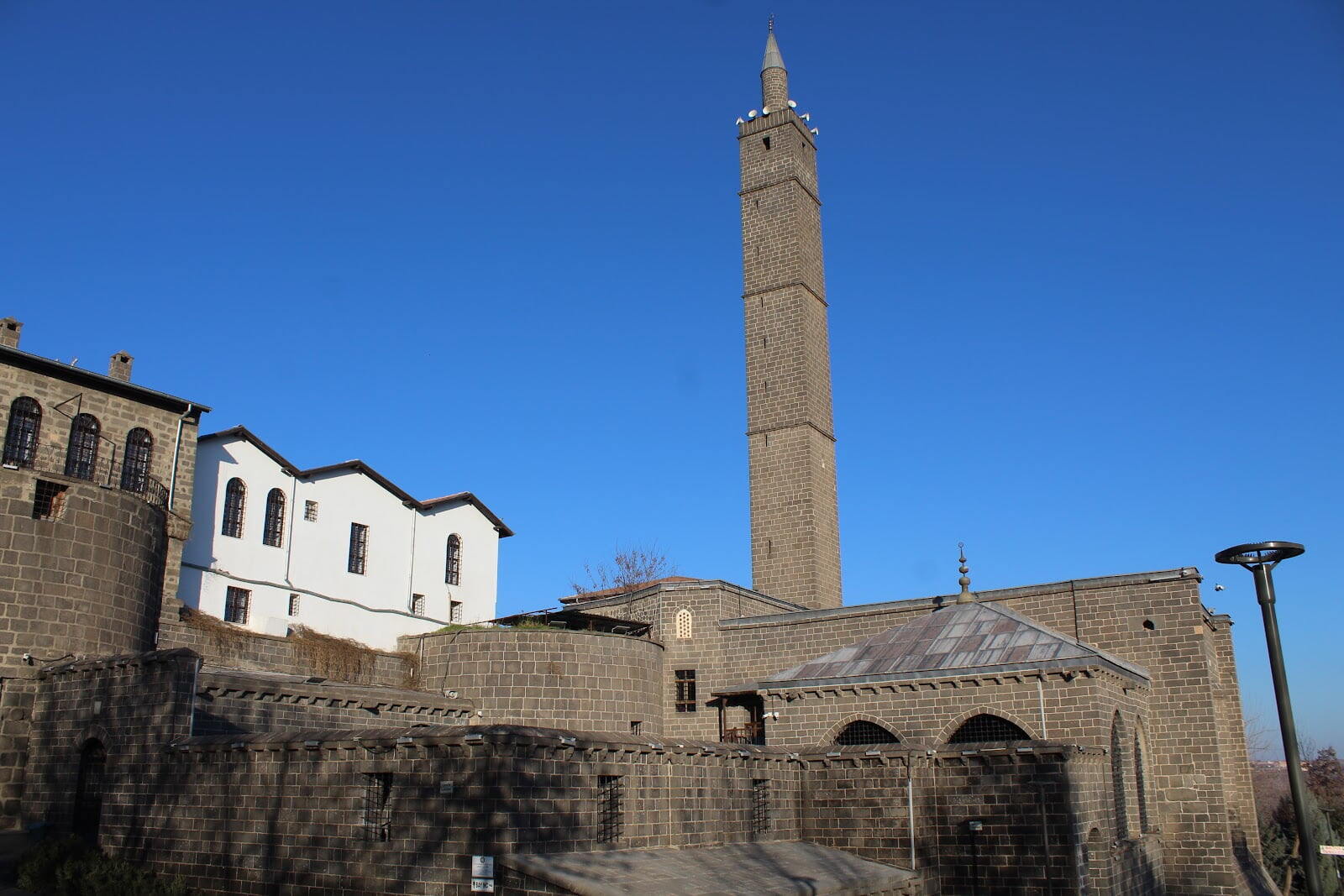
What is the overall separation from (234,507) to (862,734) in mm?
18206

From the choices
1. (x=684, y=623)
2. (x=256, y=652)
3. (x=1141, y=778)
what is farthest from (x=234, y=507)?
→ (x=1141, y=778)

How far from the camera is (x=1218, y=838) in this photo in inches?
1037

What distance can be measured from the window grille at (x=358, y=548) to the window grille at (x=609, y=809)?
18.1 metres

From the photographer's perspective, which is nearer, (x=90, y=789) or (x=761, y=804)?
(x=90, y=789)

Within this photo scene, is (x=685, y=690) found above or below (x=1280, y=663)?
above

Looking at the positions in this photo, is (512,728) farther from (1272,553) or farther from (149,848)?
(1272,553)

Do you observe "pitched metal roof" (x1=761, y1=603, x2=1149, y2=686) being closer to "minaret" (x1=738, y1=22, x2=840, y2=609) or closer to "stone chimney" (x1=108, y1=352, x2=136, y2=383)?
"minaret" (x1=738, y1=22, x2=840, y2=609)

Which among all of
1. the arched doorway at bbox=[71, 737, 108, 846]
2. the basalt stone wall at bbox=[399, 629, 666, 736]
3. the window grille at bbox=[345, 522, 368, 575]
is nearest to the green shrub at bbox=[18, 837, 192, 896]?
the arched doorway at bbox=[71, 737, 108, 846]

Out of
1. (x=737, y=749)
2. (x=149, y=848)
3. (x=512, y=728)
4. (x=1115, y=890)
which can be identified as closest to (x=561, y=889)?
(x=512, y=728)

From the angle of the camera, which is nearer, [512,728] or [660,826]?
[512,728]

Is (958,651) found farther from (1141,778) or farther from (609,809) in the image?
(609,809)

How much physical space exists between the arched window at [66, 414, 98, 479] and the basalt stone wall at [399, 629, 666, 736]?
10.3 meters

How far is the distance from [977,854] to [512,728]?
34.1 ft

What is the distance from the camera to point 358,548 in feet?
112
